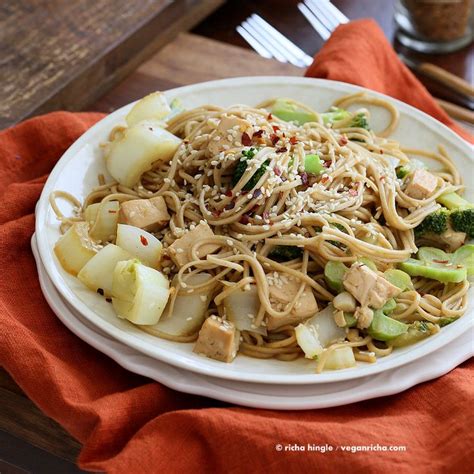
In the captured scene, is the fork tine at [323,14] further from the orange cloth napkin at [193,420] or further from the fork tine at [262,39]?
the orange cloth napkin at [193,420]

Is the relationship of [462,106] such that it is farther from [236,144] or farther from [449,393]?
[449,393]

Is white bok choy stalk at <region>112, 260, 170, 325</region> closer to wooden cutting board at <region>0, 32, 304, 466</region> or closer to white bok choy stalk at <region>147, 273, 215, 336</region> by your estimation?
white bok choy stalk at <region>147, 273, 215, 336</region>

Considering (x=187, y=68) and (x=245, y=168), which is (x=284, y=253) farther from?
(x=187, y=68)

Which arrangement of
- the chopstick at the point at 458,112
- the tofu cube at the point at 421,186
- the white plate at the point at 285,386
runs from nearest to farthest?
the white plate at the point at 285,386, the tofu cube at the point at 421,186, the chopstick at the point at 458,112

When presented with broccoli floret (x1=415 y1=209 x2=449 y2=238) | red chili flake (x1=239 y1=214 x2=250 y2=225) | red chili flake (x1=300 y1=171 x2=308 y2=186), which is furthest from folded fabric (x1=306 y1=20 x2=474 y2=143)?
red chili flake (x1=239 y1=214 x2=250 y2=225)

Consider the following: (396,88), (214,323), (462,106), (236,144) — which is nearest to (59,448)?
(214,323)

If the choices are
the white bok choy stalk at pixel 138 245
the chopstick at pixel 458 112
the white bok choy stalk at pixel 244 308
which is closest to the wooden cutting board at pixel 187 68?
the chopstick at pixel 458 112

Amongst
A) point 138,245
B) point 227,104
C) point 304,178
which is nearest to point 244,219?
point 304,178

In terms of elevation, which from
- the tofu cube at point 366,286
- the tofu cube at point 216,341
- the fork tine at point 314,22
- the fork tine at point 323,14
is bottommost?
the fork tine at point 314,22
